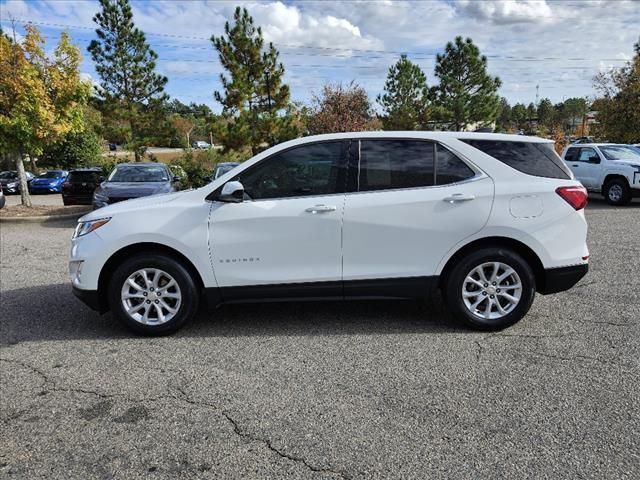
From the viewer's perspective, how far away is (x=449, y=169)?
4.55m

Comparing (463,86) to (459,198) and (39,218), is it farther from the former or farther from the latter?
(459,198)

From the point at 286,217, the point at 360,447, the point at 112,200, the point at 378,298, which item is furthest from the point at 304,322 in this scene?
the point at 112,200

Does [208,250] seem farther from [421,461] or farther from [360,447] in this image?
[421,461]

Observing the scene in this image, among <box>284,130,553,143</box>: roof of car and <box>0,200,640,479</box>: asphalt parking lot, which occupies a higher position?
<box>284,130,553,143</box>: roof of car

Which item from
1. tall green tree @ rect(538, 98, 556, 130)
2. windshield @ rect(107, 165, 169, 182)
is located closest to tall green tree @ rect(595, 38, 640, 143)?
windshield @ rect(107, 165, 169, 182)

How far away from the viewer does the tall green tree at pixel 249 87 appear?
21.7 m

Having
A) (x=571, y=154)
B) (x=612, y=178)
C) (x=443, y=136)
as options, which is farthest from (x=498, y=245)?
(x=571, y=154)

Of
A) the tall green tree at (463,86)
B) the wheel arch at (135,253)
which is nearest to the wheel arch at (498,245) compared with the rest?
the wheel arch at (135,253)

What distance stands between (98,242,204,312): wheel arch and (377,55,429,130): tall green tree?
29568 millimetres

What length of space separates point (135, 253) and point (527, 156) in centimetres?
358

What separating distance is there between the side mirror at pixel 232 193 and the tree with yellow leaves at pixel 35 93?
11013 mm

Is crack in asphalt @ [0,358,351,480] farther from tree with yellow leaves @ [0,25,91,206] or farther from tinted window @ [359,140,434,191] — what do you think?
tree with yellow leaves @ [0,25,91,206]

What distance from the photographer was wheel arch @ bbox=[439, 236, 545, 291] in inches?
178

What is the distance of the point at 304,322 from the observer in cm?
490
